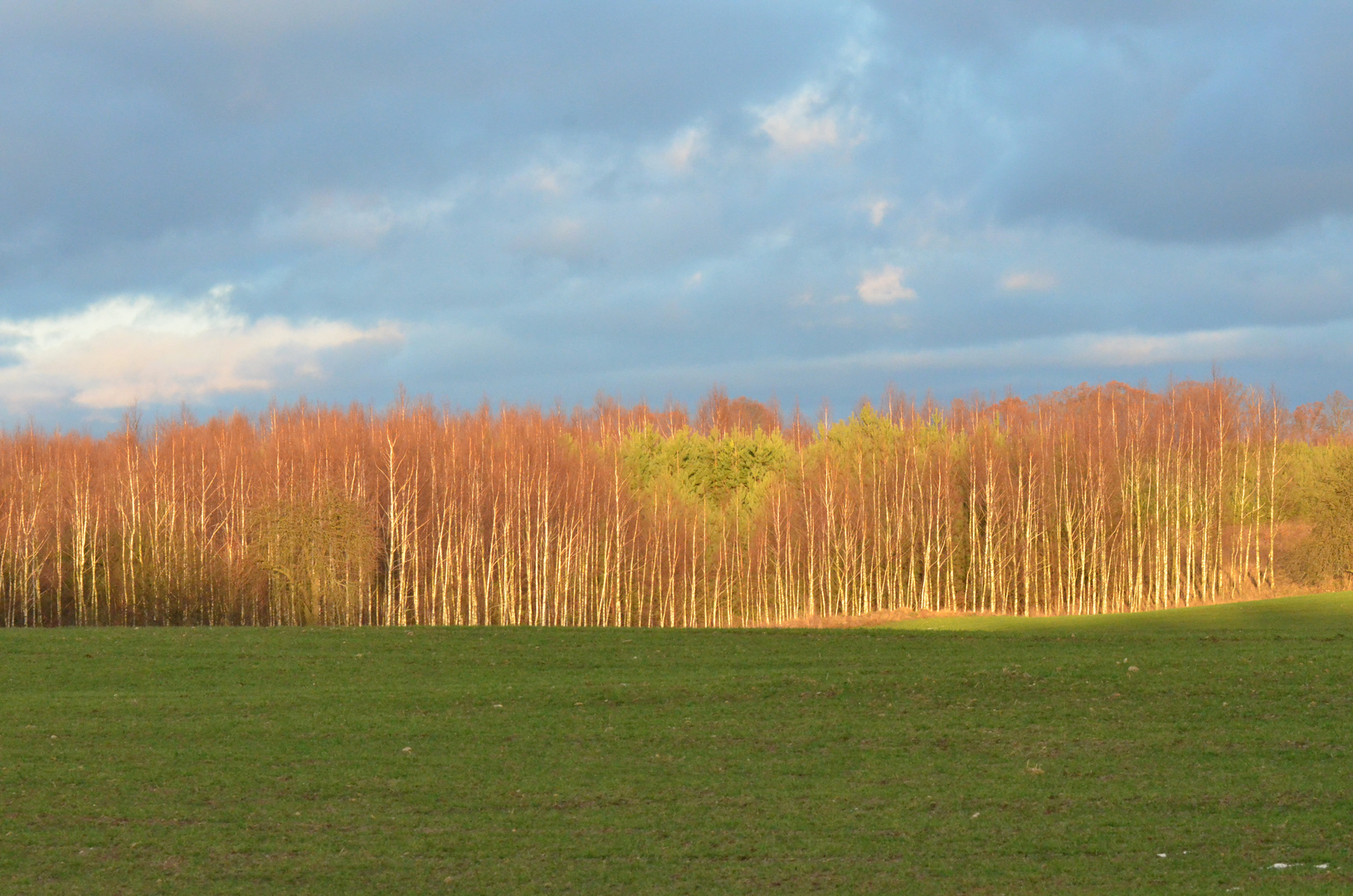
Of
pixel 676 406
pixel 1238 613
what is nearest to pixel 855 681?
pixel 1238 613

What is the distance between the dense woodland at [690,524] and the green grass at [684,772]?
84.7 ft

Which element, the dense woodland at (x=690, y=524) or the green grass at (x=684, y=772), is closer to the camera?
the green grass at (x=684, y=772)

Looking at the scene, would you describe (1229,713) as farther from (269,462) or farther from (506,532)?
(269,462)

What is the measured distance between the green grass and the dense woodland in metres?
25.8

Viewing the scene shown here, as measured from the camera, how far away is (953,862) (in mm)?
11648

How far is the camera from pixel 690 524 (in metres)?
64.2

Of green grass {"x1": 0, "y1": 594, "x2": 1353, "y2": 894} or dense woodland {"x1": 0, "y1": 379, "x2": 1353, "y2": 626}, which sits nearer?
green grass {"x1": 0, "y1": 594, "x2": 1353, "y2": 894}

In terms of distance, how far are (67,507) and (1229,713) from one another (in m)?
57.6

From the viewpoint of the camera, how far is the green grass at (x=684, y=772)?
11.6 m

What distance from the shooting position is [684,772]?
52.7ft

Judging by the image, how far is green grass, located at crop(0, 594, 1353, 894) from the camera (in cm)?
1159

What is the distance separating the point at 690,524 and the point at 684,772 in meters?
48.2

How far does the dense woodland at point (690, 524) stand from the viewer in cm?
5278

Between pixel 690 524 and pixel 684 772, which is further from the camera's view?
pixel 690 524
